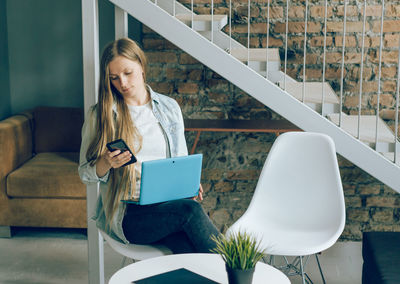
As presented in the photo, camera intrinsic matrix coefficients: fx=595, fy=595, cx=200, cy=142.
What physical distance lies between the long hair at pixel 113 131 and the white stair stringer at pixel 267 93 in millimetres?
547

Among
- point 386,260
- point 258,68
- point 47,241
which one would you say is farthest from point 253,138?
point 386,260

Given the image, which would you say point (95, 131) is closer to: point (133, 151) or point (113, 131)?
point (113, 131)

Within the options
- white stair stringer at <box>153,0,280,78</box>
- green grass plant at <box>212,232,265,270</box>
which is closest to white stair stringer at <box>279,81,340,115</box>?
white stair stringer at <box>153,0,280,78</box>

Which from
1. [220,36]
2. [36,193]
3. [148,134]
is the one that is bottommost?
[36,193]

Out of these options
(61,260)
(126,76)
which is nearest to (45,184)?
(61,260)

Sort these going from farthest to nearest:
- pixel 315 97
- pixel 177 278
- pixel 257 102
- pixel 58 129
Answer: pixel 58 129, pixel 257 102, pixel 315 97, pixel 177 278

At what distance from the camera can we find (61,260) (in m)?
3.68

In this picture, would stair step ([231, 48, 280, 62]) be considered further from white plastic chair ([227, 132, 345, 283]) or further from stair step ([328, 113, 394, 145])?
white plastic chair ([227, 132, 345, 283])

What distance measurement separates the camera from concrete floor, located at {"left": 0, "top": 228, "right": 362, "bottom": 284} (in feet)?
11.1

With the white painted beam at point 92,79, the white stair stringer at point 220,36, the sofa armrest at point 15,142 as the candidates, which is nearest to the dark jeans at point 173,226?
the white painted beam at point 92,79

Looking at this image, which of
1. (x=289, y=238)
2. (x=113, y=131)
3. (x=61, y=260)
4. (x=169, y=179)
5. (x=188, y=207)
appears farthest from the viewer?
(x=61, y=260)

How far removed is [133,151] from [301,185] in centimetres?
86

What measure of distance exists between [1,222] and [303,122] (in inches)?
85.5

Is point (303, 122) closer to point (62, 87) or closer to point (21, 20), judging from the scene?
point (62, 87)
